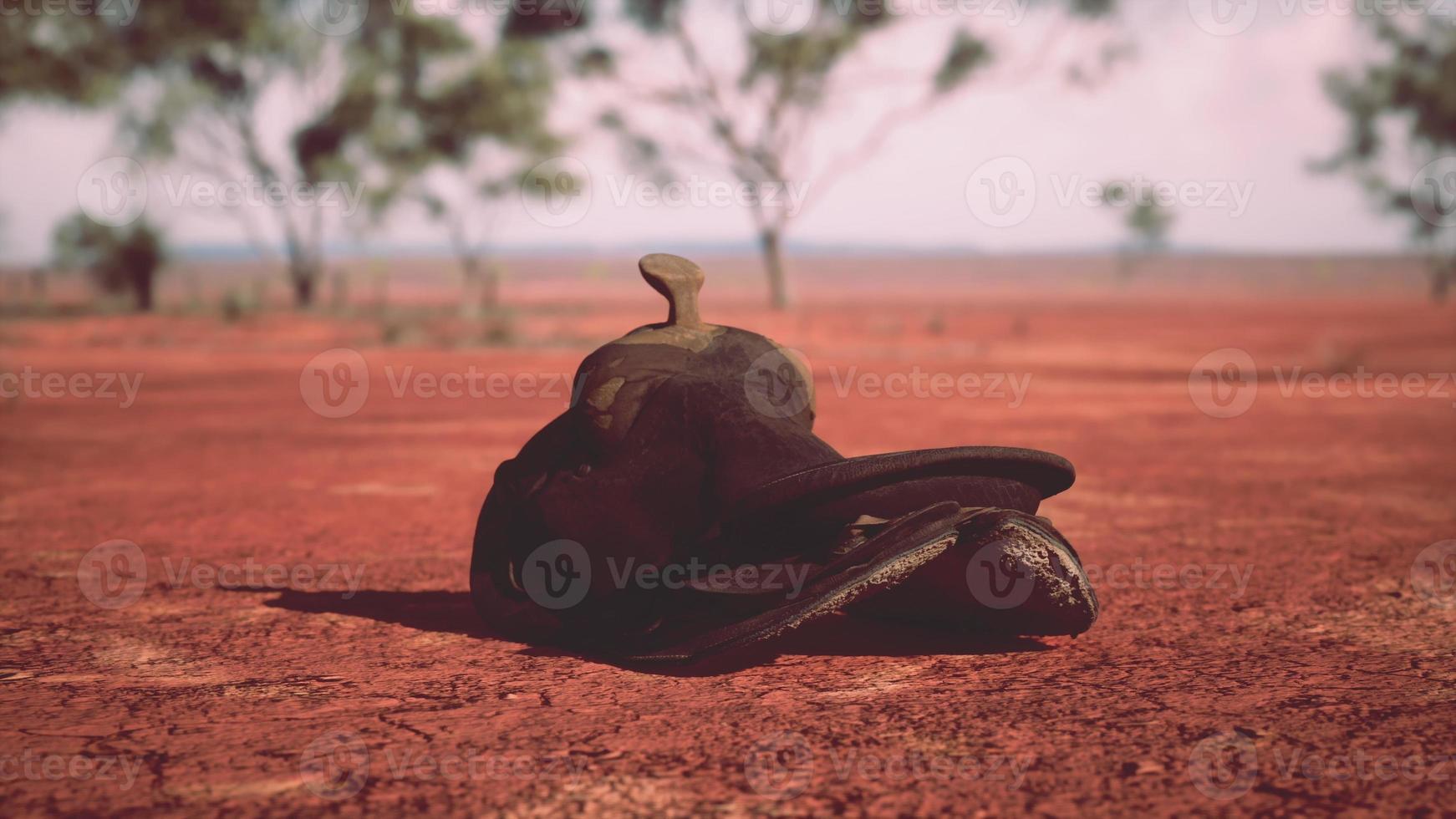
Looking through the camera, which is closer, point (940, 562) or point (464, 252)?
point (940, 562)

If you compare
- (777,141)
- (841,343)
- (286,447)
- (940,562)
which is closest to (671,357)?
(940,562)

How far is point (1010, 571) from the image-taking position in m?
3.30

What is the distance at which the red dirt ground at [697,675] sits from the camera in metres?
2.64

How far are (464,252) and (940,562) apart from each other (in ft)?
154

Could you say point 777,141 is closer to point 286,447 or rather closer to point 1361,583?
point 286,447

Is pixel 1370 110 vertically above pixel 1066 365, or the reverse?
pixel 1370 110
